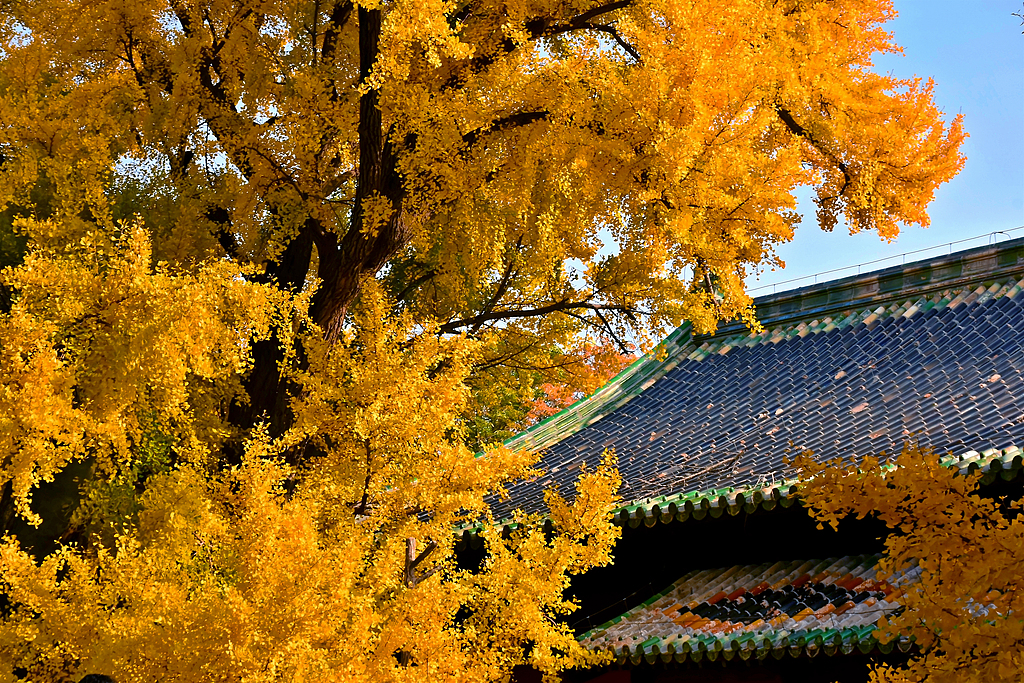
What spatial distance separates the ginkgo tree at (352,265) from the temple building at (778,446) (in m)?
0.80

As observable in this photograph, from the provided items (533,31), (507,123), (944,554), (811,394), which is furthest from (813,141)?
(944,554)

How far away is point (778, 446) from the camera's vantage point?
7312 mm

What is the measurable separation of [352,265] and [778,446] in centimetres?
366

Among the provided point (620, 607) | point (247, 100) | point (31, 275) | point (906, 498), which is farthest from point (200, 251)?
point (906, 498)

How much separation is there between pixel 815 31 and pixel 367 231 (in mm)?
4302

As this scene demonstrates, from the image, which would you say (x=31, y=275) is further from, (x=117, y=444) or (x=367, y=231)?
(x=367, y=231)

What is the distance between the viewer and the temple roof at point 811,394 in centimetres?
657

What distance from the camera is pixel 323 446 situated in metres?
5.86

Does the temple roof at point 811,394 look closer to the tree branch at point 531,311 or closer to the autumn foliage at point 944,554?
the tree branch at point 531,311

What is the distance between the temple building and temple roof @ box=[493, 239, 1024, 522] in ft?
→ 0.06

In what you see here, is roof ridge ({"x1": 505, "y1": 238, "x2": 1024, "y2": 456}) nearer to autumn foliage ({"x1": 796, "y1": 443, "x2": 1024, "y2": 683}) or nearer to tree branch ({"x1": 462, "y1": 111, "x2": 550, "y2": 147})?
tree branch ({"x1": 462, "y1": 111, "x2": 550, "y2": 147})

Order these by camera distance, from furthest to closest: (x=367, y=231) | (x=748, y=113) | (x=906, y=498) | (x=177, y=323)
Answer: (x=748, y=113)
(x=367, y=231)
(x=177, y=323)
(x=906, y=498)

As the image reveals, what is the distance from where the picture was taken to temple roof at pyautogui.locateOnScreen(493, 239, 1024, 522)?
657 cm

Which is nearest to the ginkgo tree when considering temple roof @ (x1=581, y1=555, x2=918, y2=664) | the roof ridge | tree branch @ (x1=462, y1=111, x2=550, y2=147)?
tree branch @ (x1=462, y1=111, x2=550, y2=147)
